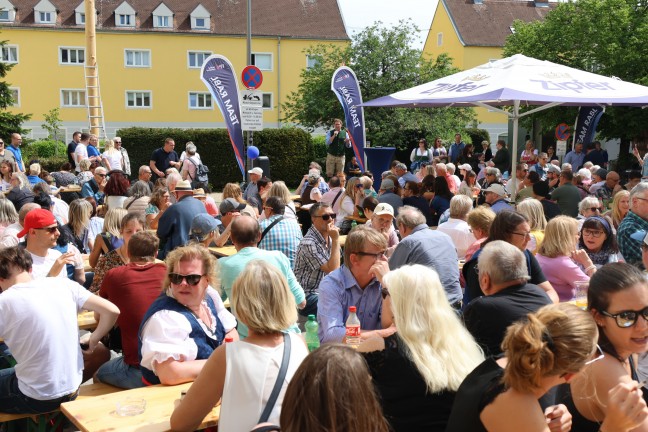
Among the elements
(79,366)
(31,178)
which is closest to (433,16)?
(31,178)

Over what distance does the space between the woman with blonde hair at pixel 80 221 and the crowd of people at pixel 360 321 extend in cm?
4

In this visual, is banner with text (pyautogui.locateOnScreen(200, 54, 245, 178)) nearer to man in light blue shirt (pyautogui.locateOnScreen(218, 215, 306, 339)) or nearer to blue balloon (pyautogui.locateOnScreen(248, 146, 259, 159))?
blue balloon (pyautogui.locateOnScreen(248, 146, 259, 159))

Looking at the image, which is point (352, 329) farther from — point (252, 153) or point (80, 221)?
point (252, 153)

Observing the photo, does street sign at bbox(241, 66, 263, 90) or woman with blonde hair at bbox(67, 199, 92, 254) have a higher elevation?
street sign at bbox(241, 66, 263, 90)

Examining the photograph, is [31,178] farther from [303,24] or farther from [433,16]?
[433,16]

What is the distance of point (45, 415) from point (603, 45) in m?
25.4

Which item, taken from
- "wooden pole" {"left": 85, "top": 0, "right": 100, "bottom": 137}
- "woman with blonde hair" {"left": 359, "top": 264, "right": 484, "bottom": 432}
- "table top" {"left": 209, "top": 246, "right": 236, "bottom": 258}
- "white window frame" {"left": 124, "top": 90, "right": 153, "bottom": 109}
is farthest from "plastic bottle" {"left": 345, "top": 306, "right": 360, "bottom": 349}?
"white window frame" {"left": 124, "top": 90, "right": 153, "bottom": 109}

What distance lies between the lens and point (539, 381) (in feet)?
8.43

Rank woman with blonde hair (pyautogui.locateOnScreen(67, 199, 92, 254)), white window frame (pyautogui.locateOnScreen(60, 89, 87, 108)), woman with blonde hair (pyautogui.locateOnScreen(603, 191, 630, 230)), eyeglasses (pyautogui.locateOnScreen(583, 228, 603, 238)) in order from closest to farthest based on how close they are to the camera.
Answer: eyeglasses (pyautogui.locateOnScreen(583, 228, 603, 238)) < woman with blonde hair (pyautogui.locateOnScreen(603, 191, 630, 230)) < woman with blonde hair (pyautogui.locateOnScreen(67, 199, 92, 254)) < white window frame (pyautogui.locateOnScreen(60, 89, 87, 108))

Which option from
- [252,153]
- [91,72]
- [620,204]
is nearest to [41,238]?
[620,204]

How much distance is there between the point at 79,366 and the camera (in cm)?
445

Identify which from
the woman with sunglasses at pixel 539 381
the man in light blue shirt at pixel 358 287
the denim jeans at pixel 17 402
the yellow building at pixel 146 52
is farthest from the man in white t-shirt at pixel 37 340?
the yellow building at pixel 146 52

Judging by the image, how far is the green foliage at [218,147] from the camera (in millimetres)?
25625

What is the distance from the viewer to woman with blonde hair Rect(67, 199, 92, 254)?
25.8 ft
